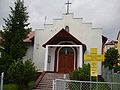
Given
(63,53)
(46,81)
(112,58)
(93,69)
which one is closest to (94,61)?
(93,69)

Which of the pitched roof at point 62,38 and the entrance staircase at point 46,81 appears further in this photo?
the pitched roof at point 62,38

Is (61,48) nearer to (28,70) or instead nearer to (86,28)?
(86,28)

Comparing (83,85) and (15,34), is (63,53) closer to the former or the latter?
(15,34)

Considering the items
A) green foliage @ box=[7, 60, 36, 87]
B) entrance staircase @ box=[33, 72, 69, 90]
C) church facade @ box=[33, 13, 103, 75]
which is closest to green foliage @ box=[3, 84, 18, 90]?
green foliage @ box=[7, 60, 36, 87]

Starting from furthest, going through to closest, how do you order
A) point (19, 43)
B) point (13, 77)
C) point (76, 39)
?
point (76, 39) → point (19, 43) → point (13, 77)

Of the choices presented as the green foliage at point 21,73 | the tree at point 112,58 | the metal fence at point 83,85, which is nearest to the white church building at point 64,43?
the green foliage at point 21,73

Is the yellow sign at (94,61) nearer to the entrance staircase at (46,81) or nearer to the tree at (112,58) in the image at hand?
the entrance staircase at (46,81)

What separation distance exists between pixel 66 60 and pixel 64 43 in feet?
5.32

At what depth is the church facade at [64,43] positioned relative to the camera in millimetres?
25802

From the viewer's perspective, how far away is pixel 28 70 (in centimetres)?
1958

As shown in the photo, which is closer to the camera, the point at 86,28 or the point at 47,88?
the point at 47,88

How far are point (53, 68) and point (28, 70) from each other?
697 centimetres

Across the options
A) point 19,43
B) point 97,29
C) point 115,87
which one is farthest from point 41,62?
point 115,87

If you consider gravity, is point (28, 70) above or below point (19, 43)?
below
